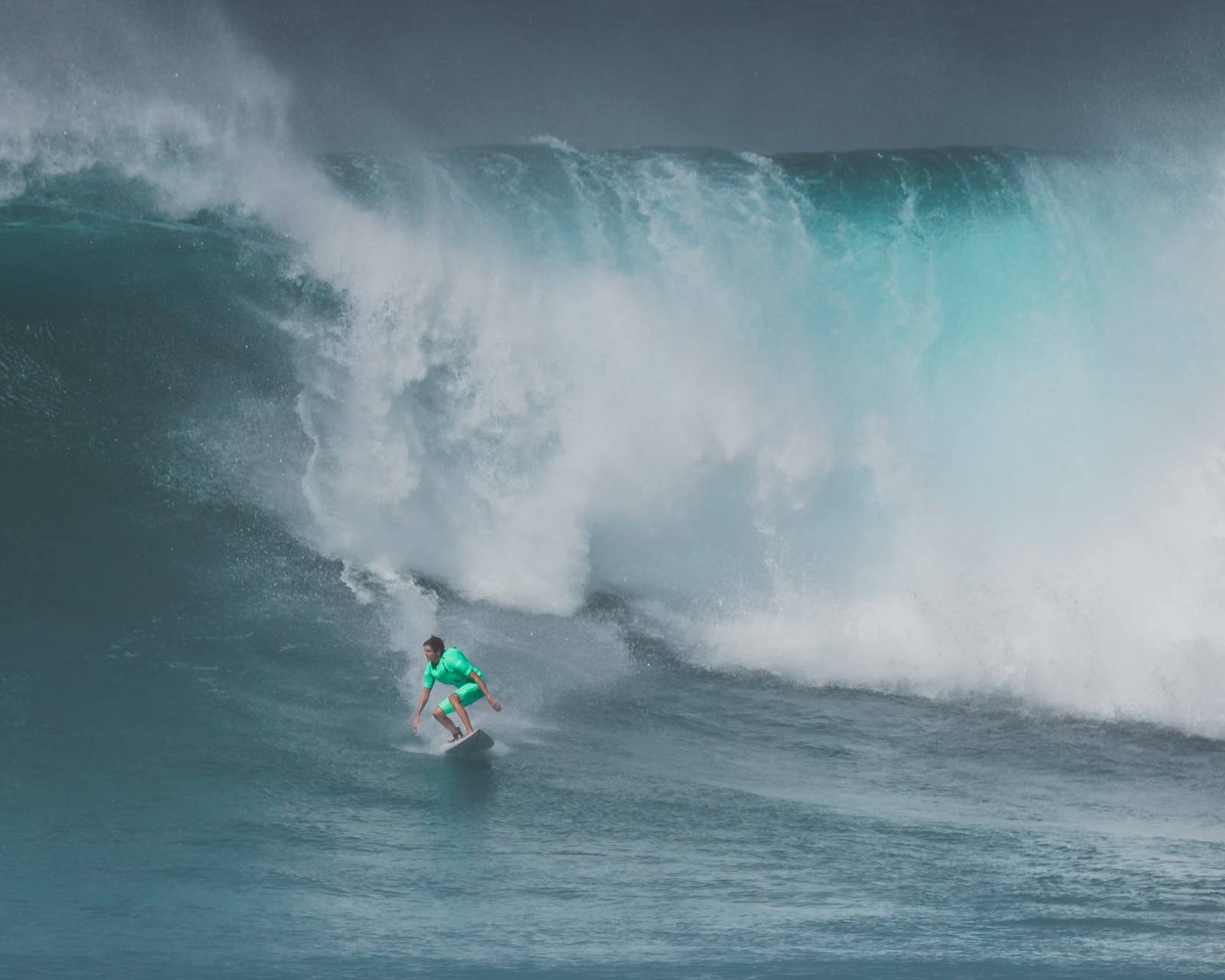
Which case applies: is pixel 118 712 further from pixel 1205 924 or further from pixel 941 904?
pixel 1205 924

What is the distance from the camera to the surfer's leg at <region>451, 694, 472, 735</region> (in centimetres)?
934

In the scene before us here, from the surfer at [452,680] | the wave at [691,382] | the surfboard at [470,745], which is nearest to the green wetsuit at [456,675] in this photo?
the surfer at [452,680]

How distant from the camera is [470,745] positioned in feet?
30.1

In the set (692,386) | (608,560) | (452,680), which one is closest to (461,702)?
(452,680)

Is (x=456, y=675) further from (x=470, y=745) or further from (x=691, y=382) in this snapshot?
(x=691, y=382)

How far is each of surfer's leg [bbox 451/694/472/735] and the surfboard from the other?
0.40 ft

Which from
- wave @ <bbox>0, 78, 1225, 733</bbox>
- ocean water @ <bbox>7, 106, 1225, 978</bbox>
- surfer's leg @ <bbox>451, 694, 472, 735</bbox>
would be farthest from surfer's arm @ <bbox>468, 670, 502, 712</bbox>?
wave @ <bbox>0, 78, 1225, 733</bbox>

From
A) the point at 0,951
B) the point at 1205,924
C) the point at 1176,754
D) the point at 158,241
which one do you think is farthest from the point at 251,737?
the point at 158,241

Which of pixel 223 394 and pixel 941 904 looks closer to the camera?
pixel 941 904

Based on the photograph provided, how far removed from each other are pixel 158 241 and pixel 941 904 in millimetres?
13201

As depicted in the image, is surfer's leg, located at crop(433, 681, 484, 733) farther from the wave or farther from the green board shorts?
the wave

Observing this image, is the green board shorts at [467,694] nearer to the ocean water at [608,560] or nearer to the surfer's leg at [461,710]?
the surfer's leg at [461,710]

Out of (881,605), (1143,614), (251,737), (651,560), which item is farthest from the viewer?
(651,560)

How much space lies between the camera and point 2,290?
600 inches
